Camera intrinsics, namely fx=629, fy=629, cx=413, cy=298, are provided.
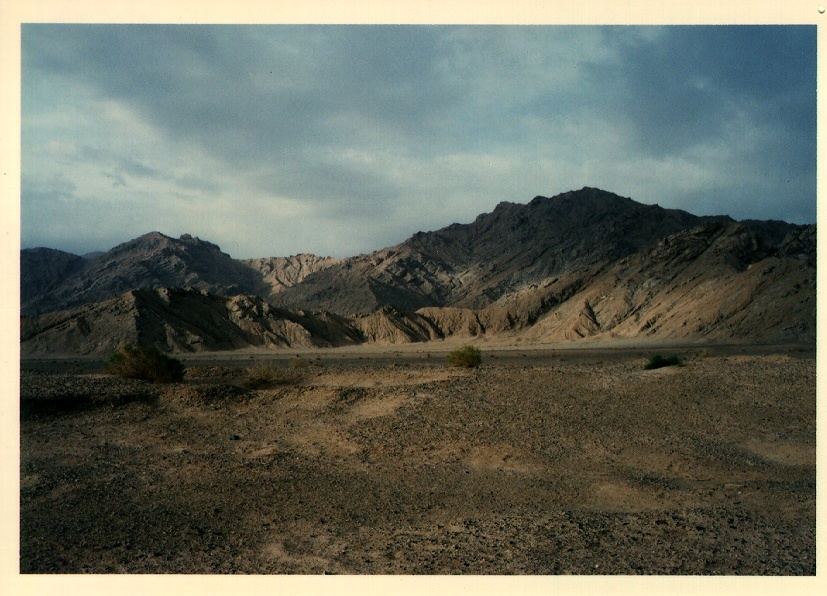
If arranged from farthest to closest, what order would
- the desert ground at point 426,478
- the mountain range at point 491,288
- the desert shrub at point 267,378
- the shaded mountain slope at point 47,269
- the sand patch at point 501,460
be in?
1. the shaded mountain slope at point 47,269
2. the mountain range at point 491,288
3. the desert shrub at point 267,378
4. the sand patch at point 501,460
5. the desert ground at point 426,478

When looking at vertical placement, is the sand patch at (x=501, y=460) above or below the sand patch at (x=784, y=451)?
above

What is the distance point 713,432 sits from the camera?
45.9 ft

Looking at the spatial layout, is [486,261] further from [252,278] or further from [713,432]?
[713,432]

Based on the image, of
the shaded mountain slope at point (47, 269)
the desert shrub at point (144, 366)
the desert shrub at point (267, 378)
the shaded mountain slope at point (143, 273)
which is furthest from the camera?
the shaded mountain slope at point (143, 273)

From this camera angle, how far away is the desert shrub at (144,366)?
2203 centimetres

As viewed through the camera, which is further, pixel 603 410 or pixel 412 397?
pixel 412 397

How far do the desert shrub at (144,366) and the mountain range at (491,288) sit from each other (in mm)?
30653

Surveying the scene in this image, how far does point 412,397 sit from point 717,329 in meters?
51.7

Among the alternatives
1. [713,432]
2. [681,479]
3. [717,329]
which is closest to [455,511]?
[681,479]

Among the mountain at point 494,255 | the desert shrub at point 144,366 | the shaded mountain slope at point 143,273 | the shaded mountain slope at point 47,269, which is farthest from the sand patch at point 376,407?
the shaded mountain slope at point 47,269

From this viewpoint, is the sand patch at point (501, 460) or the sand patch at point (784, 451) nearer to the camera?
the sand patch at point (501, 460)

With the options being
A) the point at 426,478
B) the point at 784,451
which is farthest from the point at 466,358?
the point at 426,478

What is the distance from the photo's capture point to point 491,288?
123125 mm

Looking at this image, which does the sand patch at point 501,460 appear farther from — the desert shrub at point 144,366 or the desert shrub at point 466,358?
the desert shrub at point 466,358
